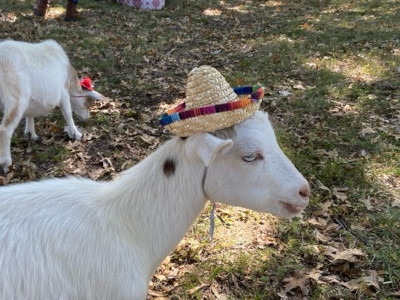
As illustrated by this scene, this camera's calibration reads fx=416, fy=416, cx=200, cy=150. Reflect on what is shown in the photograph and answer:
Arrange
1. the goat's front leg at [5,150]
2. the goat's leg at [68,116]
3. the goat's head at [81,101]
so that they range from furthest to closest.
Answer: the goat's head at [81,101], the goat's leg at [68,116], the goat's front leg at [5,150]

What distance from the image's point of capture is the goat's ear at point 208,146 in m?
1.85

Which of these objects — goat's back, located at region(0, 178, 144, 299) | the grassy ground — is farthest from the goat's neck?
the grassy ground

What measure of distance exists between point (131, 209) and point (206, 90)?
70 cm

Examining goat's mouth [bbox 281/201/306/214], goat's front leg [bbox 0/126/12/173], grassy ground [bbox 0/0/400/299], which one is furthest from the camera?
goat's front leg [bbox 0/126/12/173]

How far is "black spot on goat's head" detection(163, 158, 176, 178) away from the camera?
2061mm

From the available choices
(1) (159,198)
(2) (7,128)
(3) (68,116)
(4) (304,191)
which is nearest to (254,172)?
(4) (304,191)

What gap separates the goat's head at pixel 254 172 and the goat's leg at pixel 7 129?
2803mm

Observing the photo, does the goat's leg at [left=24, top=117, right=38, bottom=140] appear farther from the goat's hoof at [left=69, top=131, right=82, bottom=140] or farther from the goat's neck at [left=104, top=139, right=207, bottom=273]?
the goat's neck at [left=104, top=139, right=207, bottom=273]

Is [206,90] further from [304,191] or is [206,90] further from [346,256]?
[346,256]

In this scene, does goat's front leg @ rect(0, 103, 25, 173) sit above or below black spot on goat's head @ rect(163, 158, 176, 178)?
below

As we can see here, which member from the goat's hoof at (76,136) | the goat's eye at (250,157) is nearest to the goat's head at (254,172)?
the goat's eye at (250,157)

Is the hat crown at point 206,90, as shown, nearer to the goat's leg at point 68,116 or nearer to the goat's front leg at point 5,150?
the goat's front leg at point 5,150

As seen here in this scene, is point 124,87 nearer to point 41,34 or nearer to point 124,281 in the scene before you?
point 41,34

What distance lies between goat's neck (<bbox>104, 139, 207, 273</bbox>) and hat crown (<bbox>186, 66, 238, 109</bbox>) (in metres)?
0.23
